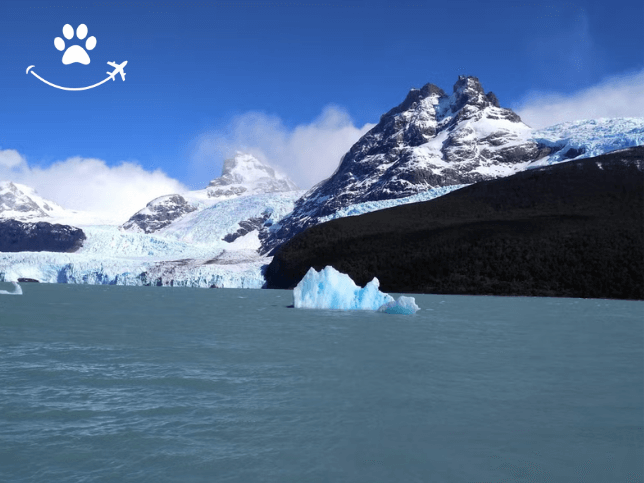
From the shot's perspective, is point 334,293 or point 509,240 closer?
point 334,293

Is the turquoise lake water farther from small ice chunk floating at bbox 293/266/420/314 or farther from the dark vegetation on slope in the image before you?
the dark vegetation on slope

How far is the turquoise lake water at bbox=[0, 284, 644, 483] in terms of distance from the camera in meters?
10.7

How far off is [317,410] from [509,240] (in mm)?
113841

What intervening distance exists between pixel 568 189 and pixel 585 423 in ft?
475

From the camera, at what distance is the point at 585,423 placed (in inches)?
548

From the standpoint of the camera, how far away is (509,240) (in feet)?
400

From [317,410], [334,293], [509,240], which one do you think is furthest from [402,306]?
[509,240]

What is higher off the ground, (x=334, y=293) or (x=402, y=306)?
(x=334, y=293)

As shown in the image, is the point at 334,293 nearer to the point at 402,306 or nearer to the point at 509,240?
the point at 402,306

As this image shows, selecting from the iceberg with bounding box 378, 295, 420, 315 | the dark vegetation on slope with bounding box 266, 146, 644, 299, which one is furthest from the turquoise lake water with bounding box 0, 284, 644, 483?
the dark vegetation on slope with bounding box 266, 146, 644, 299

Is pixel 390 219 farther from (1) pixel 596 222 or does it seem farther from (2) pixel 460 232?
(1) pixel 596 222

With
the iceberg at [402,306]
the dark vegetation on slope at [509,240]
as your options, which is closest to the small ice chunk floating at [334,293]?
the iceberg at [402,306]

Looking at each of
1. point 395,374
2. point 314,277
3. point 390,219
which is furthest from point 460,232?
point 395,374

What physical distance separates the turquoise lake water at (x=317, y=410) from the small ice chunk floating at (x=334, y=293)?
2555cm
